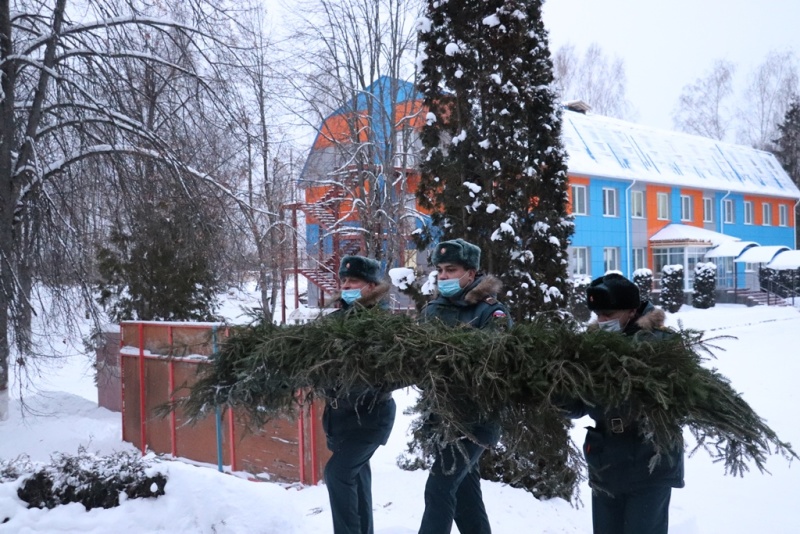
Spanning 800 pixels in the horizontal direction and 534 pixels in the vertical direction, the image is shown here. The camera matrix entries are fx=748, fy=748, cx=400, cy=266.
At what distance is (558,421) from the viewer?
125 inches

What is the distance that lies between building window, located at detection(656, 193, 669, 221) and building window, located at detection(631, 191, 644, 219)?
1.35m

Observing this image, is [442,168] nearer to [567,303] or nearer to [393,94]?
[567,303]

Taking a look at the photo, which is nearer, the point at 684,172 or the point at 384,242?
the point at 384,242

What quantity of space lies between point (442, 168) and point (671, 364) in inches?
188

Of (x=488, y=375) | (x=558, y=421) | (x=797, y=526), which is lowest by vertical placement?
(x=797, y=526)

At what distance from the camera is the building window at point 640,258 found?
112 ft

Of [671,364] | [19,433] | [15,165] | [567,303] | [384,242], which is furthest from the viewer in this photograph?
[384,242]

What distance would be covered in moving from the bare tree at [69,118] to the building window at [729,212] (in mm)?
35918

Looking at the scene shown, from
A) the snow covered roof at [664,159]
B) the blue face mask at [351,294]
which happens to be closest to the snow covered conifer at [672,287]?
the snow covered roof at [664,159]

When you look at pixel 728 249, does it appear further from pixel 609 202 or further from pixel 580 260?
pixel 580 260

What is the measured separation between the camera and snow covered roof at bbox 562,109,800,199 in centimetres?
3112

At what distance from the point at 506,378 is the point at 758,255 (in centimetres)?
3488

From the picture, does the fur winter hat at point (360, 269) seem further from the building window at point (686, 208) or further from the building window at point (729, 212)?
the building window at point (729, 212)

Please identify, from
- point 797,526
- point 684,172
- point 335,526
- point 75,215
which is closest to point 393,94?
point 75,215
